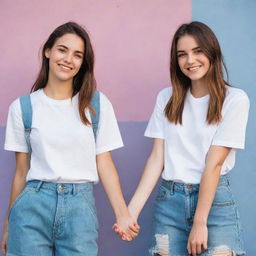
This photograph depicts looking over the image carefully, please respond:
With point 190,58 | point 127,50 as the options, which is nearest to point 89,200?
point 190,58

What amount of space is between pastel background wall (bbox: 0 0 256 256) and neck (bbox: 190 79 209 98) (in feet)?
1.50

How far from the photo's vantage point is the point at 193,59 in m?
1.92

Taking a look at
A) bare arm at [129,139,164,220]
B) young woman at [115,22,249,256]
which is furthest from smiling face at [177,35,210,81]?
bare arm at [129,139,164,220]

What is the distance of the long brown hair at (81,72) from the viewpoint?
1.98 m

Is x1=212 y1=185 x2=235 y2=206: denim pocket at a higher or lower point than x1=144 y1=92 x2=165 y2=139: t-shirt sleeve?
lower

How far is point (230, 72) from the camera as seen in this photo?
2426 mm

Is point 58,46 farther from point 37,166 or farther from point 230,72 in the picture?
point 230,72

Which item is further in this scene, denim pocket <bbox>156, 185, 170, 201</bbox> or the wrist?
denim pocket <bbox>156, 185, 170, 201</bbox>

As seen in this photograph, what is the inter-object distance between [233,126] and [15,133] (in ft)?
2.92

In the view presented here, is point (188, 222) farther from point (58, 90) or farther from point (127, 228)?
point (58, 90)

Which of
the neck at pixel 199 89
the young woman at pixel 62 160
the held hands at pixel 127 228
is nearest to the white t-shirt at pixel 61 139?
the young woman at pixel 62 160

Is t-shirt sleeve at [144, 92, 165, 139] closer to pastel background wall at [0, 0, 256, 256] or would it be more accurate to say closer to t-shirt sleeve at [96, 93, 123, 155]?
t-shirt sleeve at [96, 93, 123, 155]

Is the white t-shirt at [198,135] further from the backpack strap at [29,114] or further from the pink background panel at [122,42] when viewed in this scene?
the pink background panel at [122,42]

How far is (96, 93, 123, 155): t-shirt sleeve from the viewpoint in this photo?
1959 mm
